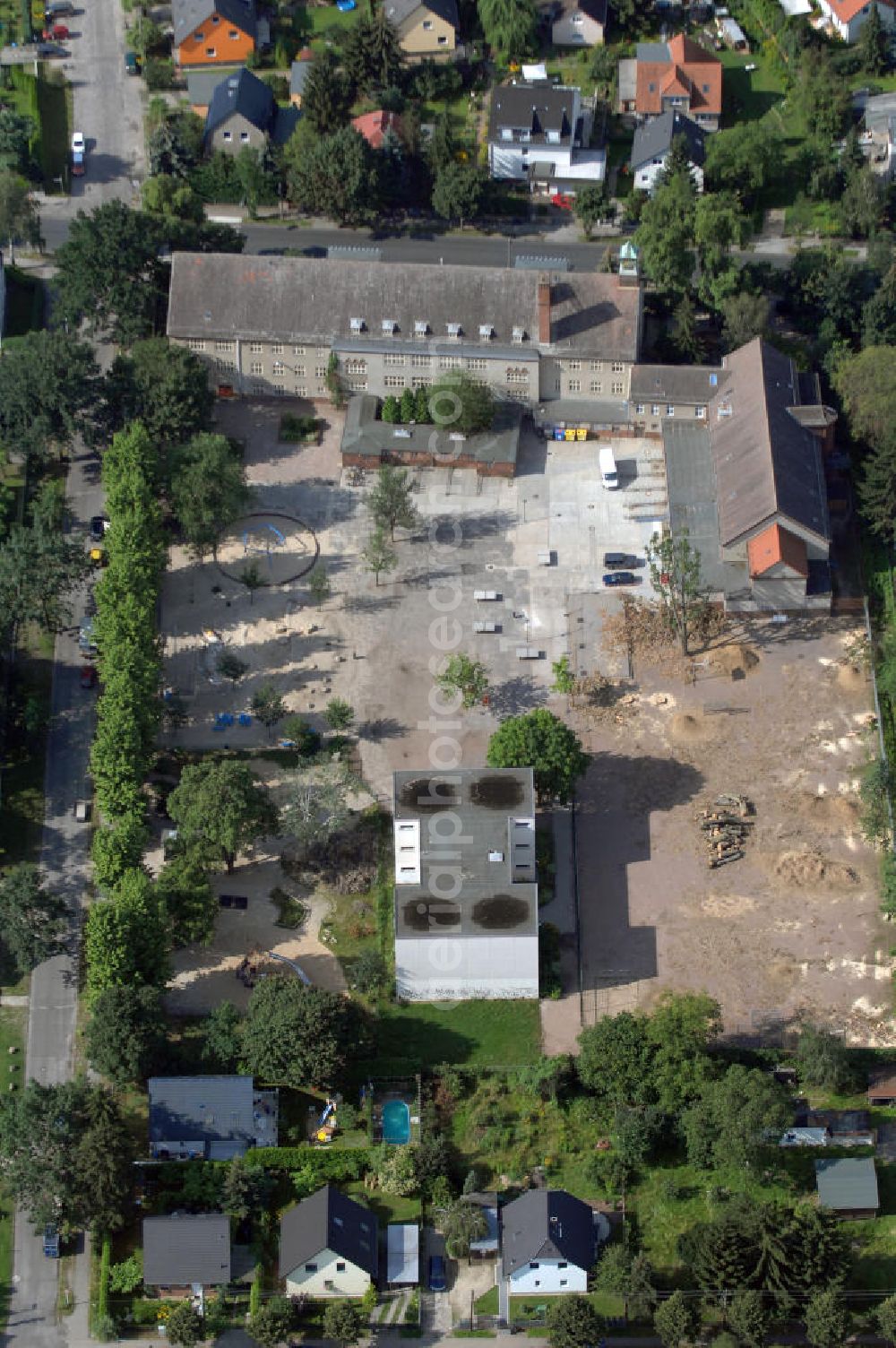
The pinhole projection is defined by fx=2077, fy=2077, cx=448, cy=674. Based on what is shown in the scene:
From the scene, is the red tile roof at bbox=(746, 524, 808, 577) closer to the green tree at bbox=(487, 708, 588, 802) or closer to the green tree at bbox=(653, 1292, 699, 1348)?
the green tree at bbox=(487, 708, 588, 802)

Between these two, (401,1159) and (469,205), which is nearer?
(401,1159)

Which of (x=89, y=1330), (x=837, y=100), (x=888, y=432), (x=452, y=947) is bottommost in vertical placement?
(x=89, y=1330)

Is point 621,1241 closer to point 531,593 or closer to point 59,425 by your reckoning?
point 531,593

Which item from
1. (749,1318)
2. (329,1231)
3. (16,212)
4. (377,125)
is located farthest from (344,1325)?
(377,125)

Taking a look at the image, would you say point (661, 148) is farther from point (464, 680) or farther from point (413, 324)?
point (464, 680)

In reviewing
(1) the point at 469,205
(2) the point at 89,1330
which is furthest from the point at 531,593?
(2) the point at 89,1330

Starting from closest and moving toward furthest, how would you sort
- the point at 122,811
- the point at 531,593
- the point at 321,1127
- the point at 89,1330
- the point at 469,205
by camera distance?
1. the point at 89,1330
2. the point at 321,1127
3. the point at 122,811
4. the point at 531,593
5. the point at 469,205

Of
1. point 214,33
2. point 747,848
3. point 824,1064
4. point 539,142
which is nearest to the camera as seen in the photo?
point 824,1064

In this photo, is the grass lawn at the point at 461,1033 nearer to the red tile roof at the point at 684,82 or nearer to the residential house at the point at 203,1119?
the residential house at the point at 203,1119
